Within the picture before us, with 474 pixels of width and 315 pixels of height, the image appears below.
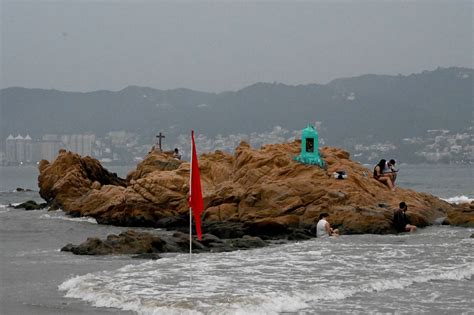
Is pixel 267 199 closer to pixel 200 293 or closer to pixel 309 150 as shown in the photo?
pixel 309 150

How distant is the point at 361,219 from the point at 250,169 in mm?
7534

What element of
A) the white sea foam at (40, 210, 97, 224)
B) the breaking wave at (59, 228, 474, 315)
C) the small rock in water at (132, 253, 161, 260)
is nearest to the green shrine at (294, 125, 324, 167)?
the breaking wave at (59, 228, 474, 315)

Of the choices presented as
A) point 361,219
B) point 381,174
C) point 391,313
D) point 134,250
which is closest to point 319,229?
point 361,219

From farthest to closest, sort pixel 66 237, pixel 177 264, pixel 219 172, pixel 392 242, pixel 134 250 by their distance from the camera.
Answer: pixel 219 172, pixel 66 237, pixel 392 242, pixel 134 250, pixel 177 264

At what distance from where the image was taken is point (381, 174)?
130 ft

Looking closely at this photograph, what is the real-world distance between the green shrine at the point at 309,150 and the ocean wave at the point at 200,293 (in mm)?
16593

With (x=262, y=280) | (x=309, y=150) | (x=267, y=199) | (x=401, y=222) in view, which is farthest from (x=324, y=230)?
(x=262, y=280)

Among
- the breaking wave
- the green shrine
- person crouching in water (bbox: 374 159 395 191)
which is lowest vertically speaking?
the breaking wave

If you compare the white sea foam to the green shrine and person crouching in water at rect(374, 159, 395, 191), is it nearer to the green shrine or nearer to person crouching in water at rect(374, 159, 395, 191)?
the green shrine

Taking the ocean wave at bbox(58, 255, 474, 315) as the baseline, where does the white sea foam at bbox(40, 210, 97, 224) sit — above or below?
below

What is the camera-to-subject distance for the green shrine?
1494 inches

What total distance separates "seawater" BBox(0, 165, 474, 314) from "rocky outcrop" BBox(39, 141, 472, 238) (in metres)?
3.98

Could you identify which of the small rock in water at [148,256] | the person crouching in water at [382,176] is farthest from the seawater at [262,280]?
the person crouching in water at [382,176]

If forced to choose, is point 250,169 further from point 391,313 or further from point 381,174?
point 391,313
